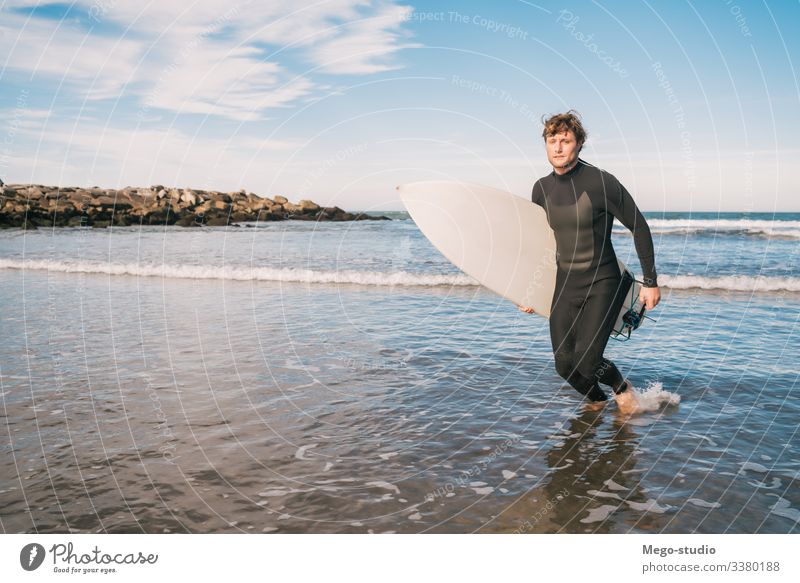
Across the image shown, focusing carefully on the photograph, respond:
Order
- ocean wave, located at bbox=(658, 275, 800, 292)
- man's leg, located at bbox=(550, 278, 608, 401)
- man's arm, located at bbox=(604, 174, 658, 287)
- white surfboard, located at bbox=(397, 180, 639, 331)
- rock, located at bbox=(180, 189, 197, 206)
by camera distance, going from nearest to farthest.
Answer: man's arm, located at bbox=(604, 174, 658, 287) → man's leg, located at bbox=(550, 278, 608, 401) → white surfboard, located at bbox=(397, 180, 639, 331) → ocean wave, located at bbox=(658, 275, 800, 292) → rock, located at bbox=(180, 189, 197, 206)

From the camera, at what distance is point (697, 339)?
8.01m

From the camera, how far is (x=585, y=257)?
4895 millimetres

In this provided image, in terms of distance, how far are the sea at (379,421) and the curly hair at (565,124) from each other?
2.55 meters

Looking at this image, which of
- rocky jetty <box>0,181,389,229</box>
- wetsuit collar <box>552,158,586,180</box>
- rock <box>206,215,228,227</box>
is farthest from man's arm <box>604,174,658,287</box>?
rock <box>206,215,228,227</box>

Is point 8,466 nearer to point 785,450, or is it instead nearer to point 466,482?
point 466,482

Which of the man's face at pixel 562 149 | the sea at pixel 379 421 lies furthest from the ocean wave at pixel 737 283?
the man's face at pixel 562 149

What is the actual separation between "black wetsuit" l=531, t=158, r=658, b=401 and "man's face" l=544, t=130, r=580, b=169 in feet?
0.41

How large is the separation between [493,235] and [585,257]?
1389 millimetres

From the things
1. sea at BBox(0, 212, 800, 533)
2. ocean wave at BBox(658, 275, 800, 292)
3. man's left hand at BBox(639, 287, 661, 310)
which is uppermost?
man's left hand at BBox(639, 287, 661, 310)

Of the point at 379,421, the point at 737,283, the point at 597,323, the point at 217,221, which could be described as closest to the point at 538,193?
the point at 597,323

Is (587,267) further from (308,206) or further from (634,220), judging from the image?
(308,206)

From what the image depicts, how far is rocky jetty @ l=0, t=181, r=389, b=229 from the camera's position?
35.1 metres

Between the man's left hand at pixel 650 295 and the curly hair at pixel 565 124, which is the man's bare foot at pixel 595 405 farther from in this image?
the curly hair at pixel 565 124

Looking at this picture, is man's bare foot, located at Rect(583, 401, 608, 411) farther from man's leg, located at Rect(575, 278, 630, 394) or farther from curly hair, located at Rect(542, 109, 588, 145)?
curly hair, located at Rect(542, 109, 588, 145)
